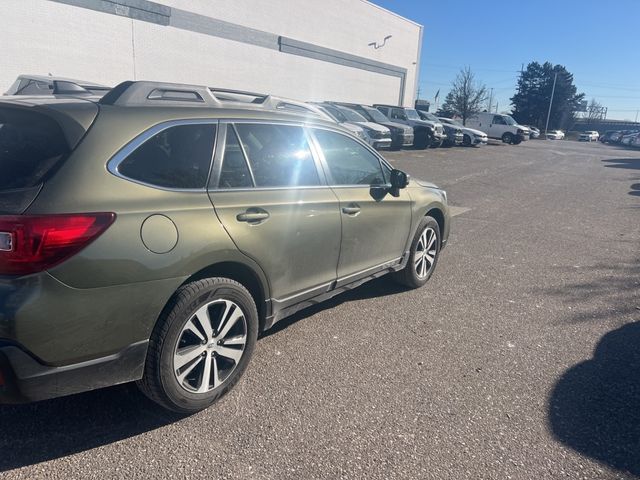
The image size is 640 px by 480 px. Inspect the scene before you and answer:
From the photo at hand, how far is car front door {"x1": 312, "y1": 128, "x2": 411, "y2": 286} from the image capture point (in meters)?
3.85

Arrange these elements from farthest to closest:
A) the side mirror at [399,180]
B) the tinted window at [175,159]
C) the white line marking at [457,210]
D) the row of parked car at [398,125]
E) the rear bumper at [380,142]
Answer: the rear bumper at [380,142] → the row of parked car at [398,125] → the white line marking at [457,210] → the side mirror at [399,180] → the tinted window at [175,159]

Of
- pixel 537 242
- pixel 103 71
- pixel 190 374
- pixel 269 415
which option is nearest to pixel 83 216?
pixel 190 374

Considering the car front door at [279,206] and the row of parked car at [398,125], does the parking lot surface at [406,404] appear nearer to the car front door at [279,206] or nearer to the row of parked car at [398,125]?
the car front door at [279,206]

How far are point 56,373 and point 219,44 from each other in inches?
868

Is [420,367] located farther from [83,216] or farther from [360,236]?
[83,216]

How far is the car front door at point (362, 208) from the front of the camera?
385cm

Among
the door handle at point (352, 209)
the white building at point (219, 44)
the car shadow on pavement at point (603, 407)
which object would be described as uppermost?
the white building at point (219, 44)

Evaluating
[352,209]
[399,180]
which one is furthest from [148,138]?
[399,180]

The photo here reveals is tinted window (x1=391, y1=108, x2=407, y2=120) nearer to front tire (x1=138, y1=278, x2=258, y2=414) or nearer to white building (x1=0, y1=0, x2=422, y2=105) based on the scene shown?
white building (x1=0, y1=0, x2=422, y2=105)

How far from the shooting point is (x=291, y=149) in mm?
3564

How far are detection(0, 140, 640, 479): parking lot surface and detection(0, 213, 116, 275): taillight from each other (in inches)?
38.8

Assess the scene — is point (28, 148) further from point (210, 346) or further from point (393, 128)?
point (393, 128)

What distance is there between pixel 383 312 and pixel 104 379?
2.54 meters

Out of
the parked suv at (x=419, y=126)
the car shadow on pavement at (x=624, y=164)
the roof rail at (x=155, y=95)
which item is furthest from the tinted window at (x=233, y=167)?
the car shadow on pavement at (x=624, y=164)
